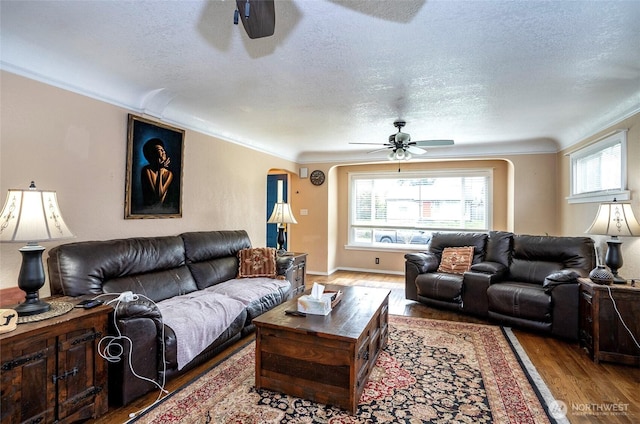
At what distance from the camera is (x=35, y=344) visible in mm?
1668

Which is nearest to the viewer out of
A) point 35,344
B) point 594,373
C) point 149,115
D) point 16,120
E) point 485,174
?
point 35,344

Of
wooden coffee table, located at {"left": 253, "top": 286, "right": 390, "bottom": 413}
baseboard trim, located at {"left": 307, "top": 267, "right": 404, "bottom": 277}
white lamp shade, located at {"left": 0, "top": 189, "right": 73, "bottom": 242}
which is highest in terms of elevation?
white lamp shade, located at {"left": 0, "top": 189, "right": 73, "bottom": 242}

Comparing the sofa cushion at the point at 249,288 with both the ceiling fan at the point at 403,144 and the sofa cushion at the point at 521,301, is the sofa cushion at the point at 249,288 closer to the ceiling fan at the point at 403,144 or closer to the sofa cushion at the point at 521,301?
the ceiling fan at the point at 403,144

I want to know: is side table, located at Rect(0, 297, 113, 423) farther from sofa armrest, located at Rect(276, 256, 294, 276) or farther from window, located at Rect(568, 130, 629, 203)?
window, located at Rect(568, 130, 629, 203)

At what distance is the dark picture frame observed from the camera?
3.13 m

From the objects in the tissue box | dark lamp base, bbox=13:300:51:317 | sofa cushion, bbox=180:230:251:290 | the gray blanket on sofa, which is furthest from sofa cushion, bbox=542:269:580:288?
dark lamp base, bbox=13:300:51:317

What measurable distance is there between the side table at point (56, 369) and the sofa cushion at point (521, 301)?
11.9 ft

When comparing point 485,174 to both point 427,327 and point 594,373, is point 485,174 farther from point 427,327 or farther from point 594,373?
point 594,373

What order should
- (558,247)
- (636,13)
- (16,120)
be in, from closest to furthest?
(636,13), (16,120), (558,247)

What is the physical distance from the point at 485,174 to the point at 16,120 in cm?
641

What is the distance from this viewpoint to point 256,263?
12.8 ft

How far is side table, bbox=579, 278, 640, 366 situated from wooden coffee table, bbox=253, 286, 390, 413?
6.41ft

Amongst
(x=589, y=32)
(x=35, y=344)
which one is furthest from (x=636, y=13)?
(x=35, y=344)
